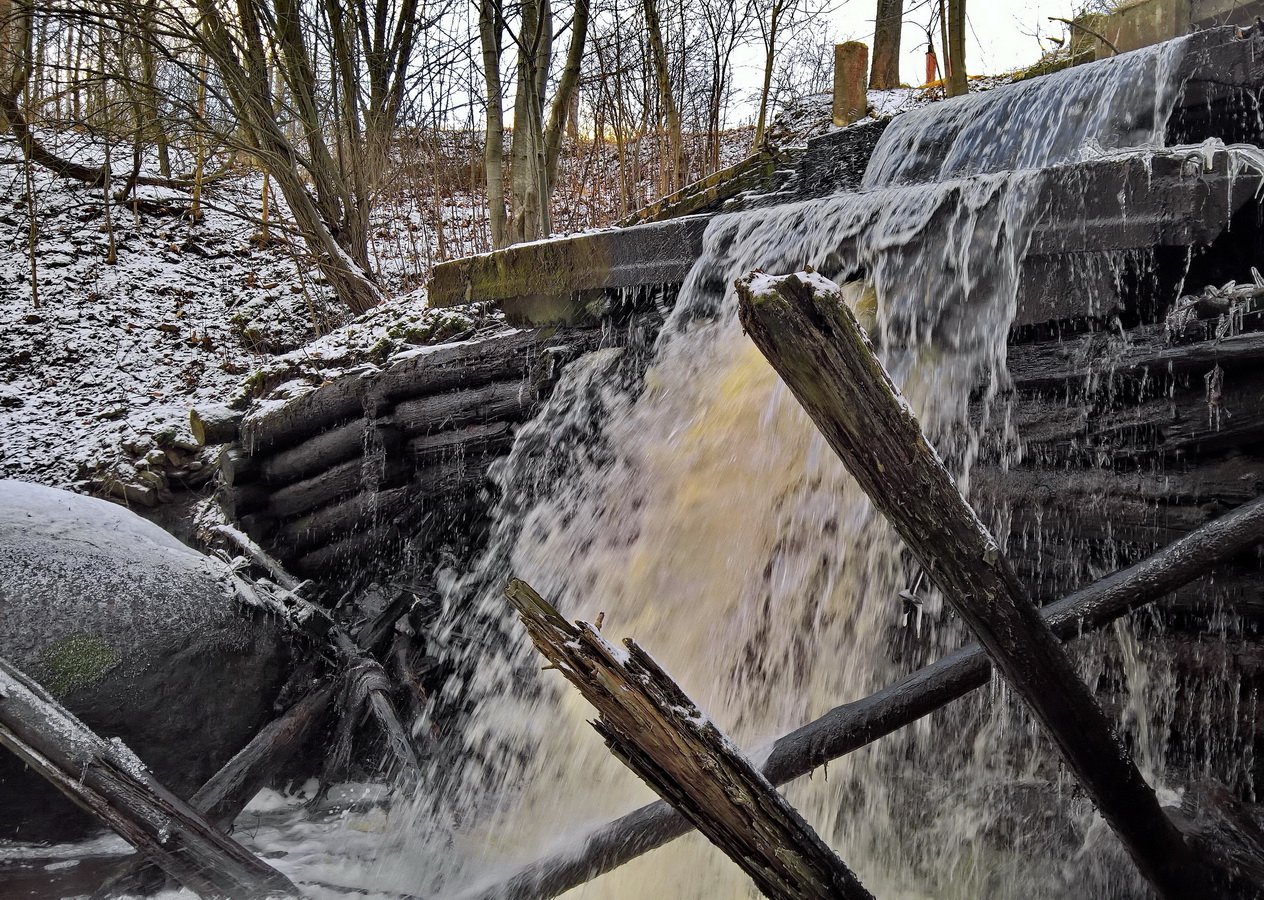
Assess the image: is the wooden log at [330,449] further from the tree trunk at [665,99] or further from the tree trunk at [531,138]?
the tree trunk at [665,99]

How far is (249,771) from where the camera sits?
367cm

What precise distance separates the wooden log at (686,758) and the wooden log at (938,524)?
53 centimetres

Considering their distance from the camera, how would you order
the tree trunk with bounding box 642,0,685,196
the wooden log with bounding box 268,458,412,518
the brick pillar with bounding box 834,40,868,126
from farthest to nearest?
the brick pillar with bounding box 834,40,868,126 → the tree trunk with bounding box 642,0,685,196 → the wooden log with bounding box 268,458,412,518

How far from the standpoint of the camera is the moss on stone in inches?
134

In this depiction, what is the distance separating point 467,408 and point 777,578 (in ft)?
8.92

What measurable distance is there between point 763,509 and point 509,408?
228 cm

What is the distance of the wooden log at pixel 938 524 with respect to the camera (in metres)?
1.27

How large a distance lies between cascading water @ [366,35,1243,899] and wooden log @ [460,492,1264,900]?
2.07 ft

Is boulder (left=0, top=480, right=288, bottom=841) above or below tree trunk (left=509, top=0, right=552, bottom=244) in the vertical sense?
below

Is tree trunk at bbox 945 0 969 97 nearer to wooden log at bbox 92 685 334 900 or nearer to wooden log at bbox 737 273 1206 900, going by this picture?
wooden log at bbox 737 273 1206 900

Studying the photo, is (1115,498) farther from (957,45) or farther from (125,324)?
(125,324)

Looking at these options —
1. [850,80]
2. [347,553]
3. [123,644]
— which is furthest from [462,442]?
[850,80]

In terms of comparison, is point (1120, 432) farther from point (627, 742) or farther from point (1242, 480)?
point (627, 742)

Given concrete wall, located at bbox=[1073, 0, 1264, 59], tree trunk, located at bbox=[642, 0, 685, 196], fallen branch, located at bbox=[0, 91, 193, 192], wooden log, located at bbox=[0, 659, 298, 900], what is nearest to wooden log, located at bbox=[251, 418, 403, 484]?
wooden log, located at bbox=[0, 659, 298, 900]
